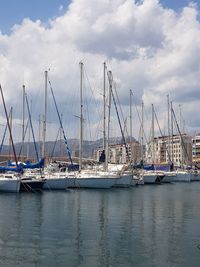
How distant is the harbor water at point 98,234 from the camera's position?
2264cm

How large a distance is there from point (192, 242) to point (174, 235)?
7.74 ft

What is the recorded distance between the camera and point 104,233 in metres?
29.6

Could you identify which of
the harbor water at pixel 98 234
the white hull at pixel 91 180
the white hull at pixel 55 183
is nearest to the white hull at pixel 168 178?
the white hull at pixel 91 180

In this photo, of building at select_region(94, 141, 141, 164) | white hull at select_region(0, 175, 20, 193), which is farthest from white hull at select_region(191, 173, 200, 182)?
white hull at select_region(0, 175, 20, 193)

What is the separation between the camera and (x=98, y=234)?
29234mm

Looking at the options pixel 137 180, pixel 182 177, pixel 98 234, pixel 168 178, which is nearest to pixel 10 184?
pixel 98 234

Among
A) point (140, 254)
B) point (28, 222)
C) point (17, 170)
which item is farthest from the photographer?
point (17, 170)

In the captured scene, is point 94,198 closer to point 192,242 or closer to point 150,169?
point 192,242

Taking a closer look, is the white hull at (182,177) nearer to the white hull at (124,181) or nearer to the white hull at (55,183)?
the white hull at (124,181)

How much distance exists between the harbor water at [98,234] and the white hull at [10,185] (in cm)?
1118

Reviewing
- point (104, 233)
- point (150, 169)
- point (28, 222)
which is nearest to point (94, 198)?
point (28, 222)

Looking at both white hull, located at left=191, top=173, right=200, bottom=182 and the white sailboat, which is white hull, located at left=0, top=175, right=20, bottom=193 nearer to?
the white sailboat

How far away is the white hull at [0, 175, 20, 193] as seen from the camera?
58594 mm

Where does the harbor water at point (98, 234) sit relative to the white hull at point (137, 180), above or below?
below
